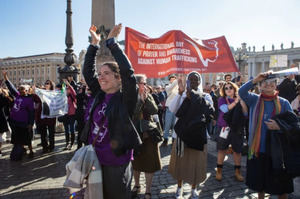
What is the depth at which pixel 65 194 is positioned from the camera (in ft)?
12.8

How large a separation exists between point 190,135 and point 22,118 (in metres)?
4.61

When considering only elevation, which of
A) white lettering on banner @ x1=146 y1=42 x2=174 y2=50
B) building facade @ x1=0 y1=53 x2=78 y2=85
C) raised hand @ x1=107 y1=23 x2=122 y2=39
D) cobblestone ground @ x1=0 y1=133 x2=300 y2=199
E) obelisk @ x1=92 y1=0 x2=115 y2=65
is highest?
building facade @ x1=0 y1=53 x2=78 y2=85

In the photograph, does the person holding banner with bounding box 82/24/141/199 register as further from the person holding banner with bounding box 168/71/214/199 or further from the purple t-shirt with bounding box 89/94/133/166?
the person holding banner with bounding box 168/71/214/199

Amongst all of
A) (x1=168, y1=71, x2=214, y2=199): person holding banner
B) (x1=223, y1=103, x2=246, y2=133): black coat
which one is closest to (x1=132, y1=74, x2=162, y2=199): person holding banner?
(x1=168, y1=71, x2=214, y2=199): person holding banner

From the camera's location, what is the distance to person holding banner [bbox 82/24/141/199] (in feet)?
6.68

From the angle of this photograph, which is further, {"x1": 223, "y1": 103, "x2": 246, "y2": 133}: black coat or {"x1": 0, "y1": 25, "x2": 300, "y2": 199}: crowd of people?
{"x1": 223, "y1": 103, "x2": 246, "y2": 133}: black coat

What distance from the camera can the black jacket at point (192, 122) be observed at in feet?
11.3

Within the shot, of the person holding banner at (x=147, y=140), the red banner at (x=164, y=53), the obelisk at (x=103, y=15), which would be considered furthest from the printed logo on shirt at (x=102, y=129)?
the obelisk at (x=103, y=15)

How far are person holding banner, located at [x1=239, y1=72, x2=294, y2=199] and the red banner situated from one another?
2.20 meters

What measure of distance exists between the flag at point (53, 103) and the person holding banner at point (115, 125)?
15.9 feet

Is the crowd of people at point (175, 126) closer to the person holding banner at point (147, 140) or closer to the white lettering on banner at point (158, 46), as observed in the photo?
the person holding banner at point (147, 140)

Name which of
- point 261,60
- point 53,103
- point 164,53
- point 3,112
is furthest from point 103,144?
point 261,60

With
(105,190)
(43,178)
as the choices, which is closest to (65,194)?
(43,178)

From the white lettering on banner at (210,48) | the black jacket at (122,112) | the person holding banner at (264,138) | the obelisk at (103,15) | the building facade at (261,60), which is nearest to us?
the black jacket at (122,112)
